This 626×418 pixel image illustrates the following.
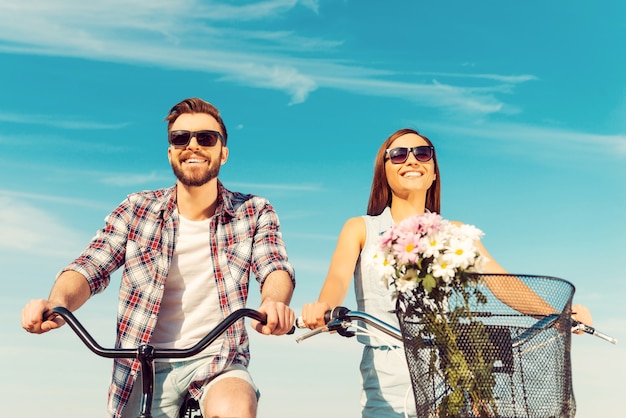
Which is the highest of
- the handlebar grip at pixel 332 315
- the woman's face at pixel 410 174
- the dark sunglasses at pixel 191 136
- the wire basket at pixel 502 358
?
the dark sunglasses at pixel 191 136

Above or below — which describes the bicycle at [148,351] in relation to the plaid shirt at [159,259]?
below

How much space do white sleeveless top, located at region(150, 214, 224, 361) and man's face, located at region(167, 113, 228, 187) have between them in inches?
12.5

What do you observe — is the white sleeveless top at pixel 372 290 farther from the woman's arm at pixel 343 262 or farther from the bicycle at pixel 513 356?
the bicycle at pixel 513 356

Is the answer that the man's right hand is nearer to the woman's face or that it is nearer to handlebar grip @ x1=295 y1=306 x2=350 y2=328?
handlebar grip @ x1=295 y1=306 x2=350 y2=328

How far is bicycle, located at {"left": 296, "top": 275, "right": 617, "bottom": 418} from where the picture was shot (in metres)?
3.18

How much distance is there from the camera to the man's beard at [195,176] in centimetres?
494

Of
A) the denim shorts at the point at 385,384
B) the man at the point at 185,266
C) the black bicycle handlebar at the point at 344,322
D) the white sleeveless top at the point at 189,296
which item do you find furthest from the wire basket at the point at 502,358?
the white sleeveless top at the point at 189,296

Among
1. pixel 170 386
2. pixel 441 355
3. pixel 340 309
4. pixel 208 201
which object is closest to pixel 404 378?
pixel 340 309

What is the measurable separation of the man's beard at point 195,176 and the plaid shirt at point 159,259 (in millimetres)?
208

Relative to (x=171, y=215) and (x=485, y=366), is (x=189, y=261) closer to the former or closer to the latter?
(x=171, y=215)

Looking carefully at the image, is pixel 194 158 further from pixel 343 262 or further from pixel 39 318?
pixel 39 318

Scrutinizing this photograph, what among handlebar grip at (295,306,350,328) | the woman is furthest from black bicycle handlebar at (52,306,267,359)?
the woman

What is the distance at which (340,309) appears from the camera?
3.75 metres

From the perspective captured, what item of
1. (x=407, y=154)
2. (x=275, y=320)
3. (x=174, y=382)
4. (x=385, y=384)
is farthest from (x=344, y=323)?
(x=407, y=154)
